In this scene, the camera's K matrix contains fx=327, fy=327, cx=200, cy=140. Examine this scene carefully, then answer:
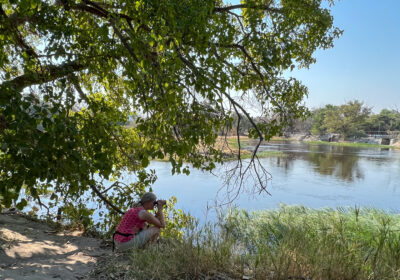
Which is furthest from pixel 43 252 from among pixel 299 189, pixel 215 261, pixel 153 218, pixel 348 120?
pixel 348 120

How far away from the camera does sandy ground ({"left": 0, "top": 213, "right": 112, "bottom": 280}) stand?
137 inches

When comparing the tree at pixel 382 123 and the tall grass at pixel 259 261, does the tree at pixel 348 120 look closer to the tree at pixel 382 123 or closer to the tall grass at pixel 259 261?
the tree at pixel 382 123

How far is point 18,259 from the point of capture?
13.5 ft

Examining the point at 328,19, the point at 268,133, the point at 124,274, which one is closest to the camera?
the point at 124,274

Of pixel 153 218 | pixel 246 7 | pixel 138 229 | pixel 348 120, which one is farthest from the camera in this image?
pixel 348 120

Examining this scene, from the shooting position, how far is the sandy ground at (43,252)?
11.4 feet

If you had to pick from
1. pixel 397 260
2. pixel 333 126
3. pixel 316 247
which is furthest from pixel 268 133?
pixel 333 126

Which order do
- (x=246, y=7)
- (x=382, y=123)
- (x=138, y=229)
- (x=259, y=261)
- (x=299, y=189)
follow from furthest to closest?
(x=382, y=123) → (x=299, y=189) → (x=246, y=7) → (x=138, y=229) → (x=259, y=261)

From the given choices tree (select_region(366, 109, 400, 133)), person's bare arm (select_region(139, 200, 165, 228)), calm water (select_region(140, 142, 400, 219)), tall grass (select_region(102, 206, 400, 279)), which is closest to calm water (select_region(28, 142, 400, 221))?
calm water (select_region(140, 142, 400, 219))

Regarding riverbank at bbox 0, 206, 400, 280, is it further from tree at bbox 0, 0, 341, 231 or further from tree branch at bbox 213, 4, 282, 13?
tree branch at bbox 213, 4, 282, 13

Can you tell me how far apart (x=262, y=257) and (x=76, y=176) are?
83.6 inches

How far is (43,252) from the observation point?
4.59 metres

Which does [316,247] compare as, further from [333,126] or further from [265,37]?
[333,126]

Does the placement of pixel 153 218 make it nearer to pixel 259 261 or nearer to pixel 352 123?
pixel 259 261
